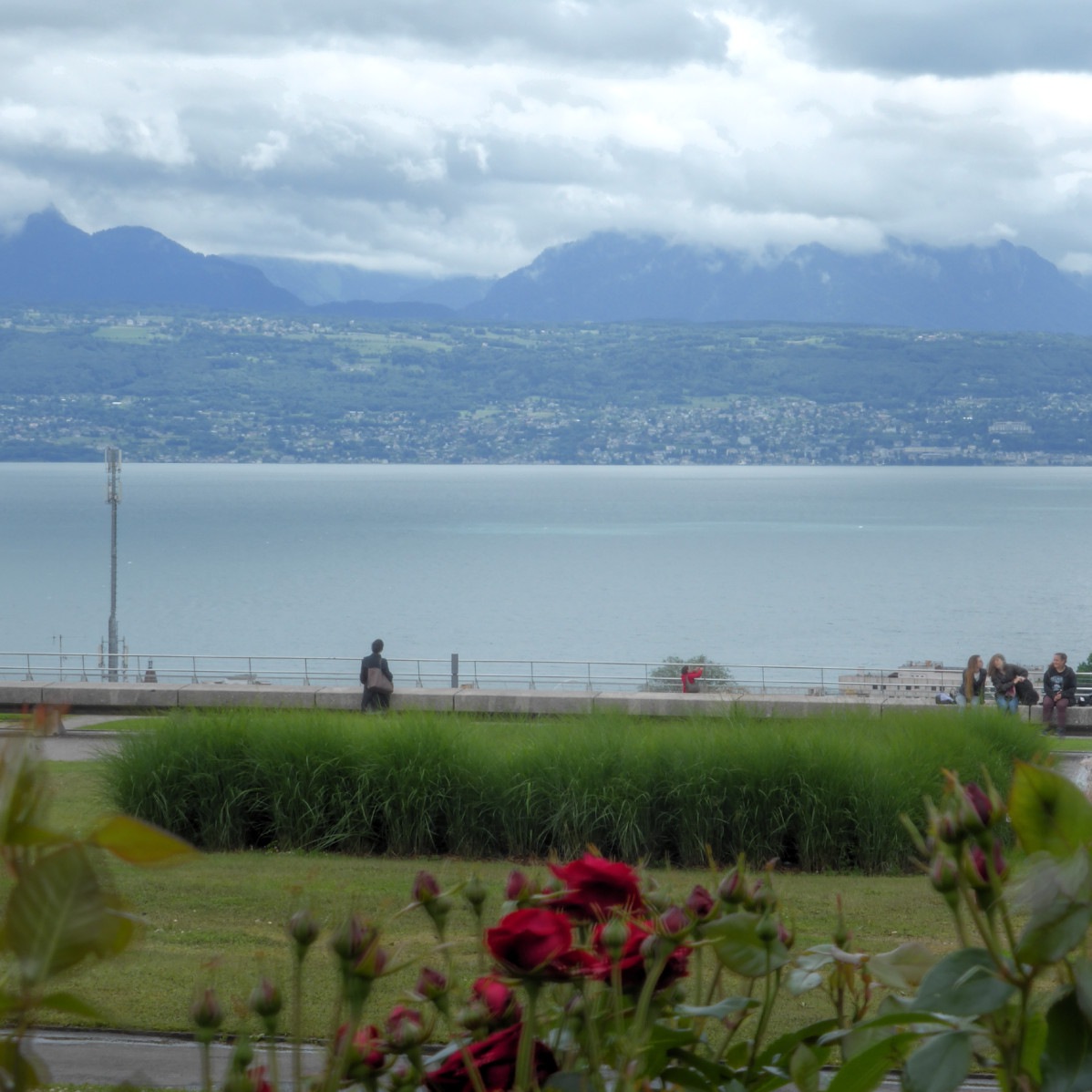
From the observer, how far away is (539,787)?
1200 centimetres

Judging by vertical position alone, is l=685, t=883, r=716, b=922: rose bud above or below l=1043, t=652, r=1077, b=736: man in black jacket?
above

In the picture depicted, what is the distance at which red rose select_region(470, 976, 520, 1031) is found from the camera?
4.52 ft

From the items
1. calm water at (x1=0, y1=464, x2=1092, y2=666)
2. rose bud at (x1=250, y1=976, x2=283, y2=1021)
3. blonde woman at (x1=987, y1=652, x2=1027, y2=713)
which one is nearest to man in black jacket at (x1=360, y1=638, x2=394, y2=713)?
blonde woman at (x1=987, y1=652, x2=1027, y2=713)

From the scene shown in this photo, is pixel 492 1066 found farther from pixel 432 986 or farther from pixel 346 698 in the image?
pixel 346 698

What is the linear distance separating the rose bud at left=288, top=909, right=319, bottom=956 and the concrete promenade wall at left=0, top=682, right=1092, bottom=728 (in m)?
18.2

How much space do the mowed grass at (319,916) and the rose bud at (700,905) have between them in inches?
189

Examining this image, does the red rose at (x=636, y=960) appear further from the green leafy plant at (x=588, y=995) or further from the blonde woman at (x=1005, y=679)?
the blonde woman at (x=1005, y=679)

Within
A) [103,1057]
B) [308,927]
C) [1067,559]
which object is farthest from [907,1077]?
[1067,559]

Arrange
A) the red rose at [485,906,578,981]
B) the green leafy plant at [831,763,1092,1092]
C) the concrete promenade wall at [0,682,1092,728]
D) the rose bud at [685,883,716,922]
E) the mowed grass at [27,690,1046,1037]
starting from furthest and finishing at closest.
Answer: the concrete promenade wall at [0,682,1092,728] < the mowed grass at [27,690,1046,1037] < the rose bud at [685,883,716,922] < the red rose at [485,906,578,981] < the green leafy plant at [831,763,1092,1092]

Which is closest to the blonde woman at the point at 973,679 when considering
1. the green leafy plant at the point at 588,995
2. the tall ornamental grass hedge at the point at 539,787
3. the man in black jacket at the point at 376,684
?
the tall ornamental grass hedge at the point at 539,787

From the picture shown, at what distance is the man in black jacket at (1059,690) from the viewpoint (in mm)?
21781

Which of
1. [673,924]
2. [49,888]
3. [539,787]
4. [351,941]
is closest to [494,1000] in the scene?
[673,924]

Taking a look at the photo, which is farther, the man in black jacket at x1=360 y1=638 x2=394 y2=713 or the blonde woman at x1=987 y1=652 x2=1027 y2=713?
the blonde woman at x1=987 y1=652 x2=1027 y2=713

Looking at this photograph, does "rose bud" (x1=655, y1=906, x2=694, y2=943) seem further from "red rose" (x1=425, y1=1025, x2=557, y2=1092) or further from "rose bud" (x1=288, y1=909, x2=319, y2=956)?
"rose bud" (x1=288, y1=909, x2=319, y2=956)
